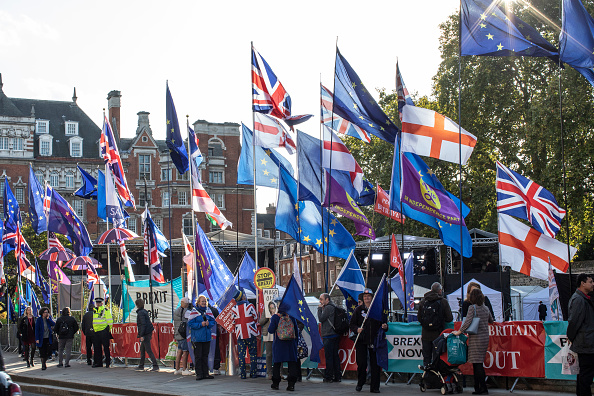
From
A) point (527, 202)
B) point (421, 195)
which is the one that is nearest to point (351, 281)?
point (421, 195)

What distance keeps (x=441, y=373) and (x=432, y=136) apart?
508 cm

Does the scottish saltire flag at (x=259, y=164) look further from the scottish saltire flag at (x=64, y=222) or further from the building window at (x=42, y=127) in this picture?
the building window at (x=42, y=127)

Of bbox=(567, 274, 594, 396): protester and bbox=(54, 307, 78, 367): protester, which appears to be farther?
bbox=(54, 307, 78, 367): protester

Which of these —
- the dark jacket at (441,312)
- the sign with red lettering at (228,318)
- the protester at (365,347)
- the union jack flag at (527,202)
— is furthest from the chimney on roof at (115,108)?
the dark jacket at (441,312)

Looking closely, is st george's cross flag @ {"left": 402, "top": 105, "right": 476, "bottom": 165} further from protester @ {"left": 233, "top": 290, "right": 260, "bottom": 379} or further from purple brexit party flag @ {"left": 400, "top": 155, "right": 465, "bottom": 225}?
protester @ {"left": 233, "top": 290, "right": 260, "bottom": 379}

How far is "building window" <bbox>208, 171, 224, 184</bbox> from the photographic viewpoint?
245 feet

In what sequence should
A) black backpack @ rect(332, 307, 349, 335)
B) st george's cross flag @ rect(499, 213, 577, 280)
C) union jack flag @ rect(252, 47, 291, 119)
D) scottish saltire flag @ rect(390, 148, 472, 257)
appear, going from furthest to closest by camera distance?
union jack flag @ rect(252, 47, 291, 119) → st george's cross flag @ rect(499, 213, 577, 280) → scottish saltire flag @ rect(390, 148, 472, 257) → black backpack @ rect(332, 307, 349, 335)

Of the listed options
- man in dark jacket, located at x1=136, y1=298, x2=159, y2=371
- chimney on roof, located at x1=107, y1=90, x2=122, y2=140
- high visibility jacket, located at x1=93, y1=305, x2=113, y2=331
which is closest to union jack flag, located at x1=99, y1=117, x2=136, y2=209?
high visibility jacket, located at x1=93, y1=305, x2=113, y2=331

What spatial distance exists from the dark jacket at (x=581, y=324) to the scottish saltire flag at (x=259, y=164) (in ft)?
32.5

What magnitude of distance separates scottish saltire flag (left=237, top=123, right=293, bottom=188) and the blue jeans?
5321 mm

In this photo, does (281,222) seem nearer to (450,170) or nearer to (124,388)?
(124,388)

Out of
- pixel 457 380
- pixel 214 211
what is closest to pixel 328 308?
pixel 457 380

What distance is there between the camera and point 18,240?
2641 cm

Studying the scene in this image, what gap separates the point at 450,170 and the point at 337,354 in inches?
1124
